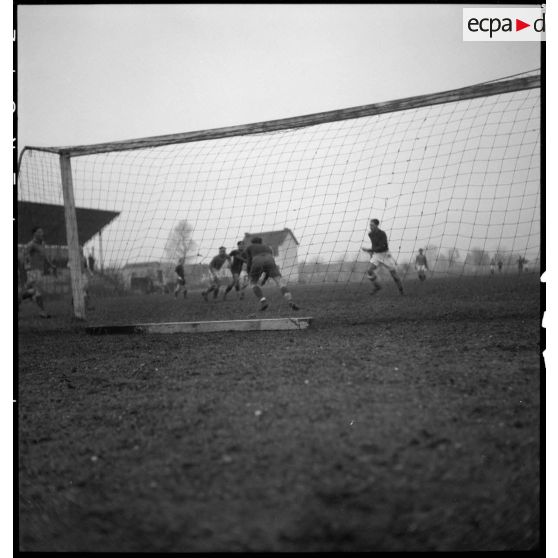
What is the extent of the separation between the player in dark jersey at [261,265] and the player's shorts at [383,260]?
73.6 inches

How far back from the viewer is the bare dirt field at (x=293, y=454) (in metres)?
1.13

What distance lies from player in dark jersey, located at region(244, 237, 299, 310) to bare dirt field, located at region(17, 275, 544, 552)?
3.13 meters

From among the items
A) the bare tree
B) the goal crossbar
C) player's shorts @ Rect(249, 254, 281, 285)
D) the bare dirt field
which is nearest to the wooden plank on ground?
the bare dirt field

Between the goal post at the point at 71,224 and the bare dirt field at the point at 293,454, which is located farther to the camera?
the goal post at the point at 71,224

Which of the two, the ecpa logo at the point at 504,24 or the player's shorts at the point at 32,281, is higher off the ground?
the ecpa logo at the point at 504,24

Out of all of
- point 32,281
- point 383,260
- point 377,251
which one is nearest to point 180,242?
point 32,281

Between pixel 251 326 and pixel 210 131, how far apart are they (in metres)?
2.50

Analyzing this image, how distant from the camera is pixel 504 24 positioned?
213cm

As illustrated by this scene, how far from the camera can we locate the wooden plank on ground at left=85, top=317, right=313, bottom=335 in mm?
3893

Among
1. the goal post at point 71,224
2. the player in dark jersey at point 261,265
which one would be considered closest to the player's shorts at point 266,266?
the player in dark jersey at point 261,265

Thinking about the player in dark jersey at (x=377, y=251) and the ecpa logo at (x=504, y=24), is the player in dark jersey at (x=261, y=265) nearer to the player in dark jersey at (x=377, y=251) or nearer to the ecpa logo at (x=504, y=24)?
the player in dark jersey at (x=377, y=251)

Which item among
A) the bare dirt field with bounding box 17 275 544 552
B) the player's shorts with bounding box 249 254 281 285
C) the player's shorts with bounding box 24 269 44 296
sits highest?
the player's shorts with bounding box 249 254 281 285

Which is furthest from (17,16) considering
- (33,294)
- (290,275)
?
(33,294)

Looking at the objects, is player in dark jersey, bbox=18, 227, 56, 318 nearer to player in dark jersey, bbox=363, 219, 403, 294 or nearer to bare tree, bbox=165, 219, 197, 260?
bare tree, bbox=165, 219, 197, 260
